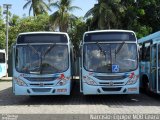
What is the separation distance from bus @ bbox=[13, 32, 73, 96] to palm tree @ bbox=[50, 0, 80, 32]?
35.7 metres

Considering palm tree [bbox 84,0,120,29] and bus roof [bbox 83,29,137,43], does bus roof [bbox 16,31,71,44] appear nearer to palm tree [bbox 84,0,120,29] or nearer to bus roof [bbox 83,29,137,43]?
bus roof [bbox 83,29,137,43]

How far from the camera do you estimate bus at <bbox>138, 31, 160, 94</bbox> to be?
16.5 meters

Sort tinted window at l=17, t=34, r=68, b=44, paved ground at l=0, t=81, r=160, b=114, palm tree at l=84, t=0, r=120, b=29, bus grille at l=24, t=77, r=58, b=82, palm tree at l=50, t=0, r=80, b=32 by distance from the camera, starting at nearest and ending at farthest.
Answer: paved ground at l=0, t=81, r=160, b=114, bus grille at l=24, t=77, r=58, b=82, tinted window at l=17, t=34, r=68, b=44, palm tree at l=84, t=0, r=120, b=29, palm tree at l=50, t=0, r=80, b=32

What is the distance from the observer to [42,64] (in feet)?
53.4

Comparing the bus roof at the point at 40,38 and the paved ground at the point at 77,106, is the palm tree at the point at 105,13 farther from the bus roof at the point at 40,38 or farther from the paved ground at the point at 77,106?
the bus roof at the point at 40,38

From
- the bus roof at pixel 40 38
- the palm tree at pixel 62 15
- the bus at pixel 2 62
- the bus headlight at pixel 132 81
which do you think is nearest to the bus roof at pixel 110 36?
the bus roof at pixel 40 38

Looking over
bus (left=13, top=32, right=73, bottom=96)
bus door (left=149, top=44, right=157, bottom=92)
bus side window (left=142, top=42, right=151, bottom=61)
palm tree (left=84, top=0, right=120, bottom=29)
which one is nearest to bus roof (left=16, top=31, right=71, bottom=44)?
bus (left=13, top=32, right=73, bottom=96)

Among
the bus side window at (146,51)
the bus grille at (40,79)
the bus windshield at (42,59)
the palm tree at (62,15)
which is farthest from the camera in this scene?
the palm tree at (62,15)

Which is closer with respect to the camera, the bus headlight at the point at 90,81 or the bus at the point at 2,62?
the bus headlight at the point at 90,81

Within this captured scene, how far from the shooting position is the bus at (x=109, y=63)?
1617 cm

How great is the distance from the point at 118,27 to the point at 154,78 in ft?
99.5

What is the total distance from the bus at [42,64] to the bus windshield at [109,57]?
0.87m

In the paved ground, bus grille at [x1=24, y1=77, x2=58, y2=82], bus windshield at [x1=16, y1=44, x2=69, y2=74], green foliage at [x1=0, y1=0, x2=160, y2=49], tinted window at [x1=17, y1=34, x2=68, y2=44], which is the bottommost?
the paved ground

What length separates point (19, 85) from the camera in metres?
16.2
